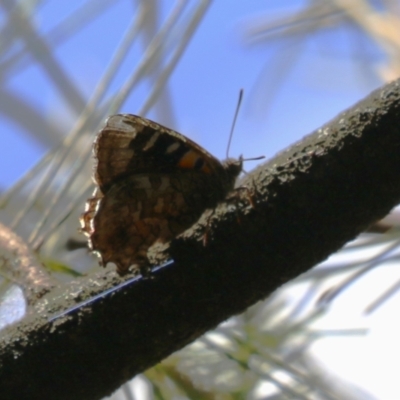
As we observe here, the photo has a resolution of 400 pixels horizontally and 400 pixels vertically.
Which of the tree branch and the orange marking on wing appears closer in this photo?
the tree branch

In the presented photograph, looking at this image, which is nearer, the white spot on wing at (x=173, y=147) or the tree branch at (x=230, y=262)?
the tree branch at (x=230, y=262)

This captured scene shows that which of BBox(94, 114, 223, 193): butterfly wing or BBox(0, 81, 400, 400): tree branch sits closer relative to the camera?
BBox(0, 81, 400, 400): tree branch

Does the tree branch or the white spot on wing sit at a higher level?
the white spot on wing

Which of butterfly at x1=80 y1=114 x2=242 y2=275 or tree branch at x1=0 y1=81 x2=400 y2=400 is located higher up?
butterfly at x1=80 y1=114 x2=242 y2=275

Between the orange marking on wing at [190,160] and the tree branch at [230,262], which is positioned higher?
the orange marking on wing at [190,160]

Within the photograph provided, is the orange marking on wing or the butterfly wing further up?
the butterfly wing

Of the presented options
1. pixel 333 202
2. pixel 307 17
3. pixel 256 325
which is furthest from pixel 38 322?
pixel 307 17
